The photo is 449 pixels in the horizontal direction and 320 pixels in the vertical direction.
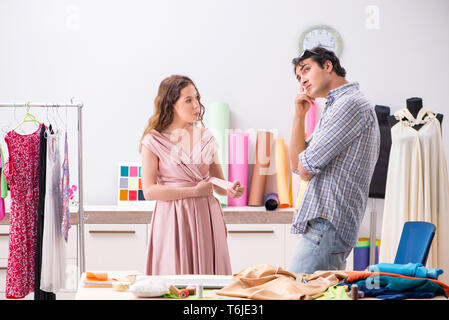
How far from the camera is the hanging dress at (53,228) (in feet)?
7.55

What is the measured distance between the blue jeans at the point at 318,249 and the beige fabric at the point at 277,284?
17 centimetres

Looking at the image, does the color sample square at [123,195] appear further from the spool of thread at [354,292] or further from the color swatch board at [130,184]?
the spool of thread at [354,292]

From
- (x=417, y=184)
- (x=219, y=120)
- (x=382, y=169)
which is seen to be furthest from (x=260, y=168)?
(x=417, y=184)

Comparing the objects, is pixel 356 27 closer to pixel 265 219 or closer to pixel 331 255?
pixel 265 219

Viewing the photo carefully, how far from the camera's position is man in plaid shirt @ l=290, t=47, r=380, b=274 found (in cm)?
186

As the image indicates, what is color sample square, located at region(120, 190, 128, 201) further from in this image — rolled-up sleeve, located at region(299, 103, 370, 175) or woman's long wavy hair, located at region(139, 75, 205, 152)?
rolled-up sleeve, located at region(299, 103, 370, 175)

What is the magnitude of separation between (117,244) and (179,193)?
1.11 meters

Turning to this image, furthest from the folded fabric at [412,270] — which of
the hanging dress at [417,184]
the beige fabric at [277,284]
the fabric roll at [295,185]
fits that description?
the fabric roll at [295,185]

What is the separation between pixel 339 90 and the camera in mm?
1941

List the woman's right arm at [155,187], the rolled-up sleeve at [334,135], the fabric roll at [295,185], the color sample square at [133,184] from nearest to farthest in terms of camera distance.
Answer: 1. the rolled-up sleeve at [334,135]
2. the woman's right arm at [155,187]
3. the fabric roll at [295,185]
4. the color sample square at [133,184]

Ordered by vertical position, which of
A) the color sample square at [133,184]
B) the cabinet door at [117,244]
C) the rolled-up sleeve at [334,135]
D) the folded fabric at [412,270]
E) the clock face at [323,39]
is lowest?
the cabinet door at [117,244]

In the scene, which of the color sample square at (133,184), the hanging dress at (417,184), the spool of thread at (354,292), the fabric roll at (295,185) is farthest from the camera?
the color sample square at (133,184)

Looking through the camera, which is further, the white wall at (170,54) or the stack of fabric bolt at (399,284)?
the white wall at (170,54)

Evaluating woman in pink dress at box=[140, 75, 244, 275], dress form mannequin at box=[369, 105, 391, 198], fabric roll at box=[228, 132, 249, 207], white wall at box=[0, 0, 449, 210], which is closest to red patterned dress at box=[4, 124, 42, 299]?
woman in pink dress at box=[140, 75, 244, 275]
